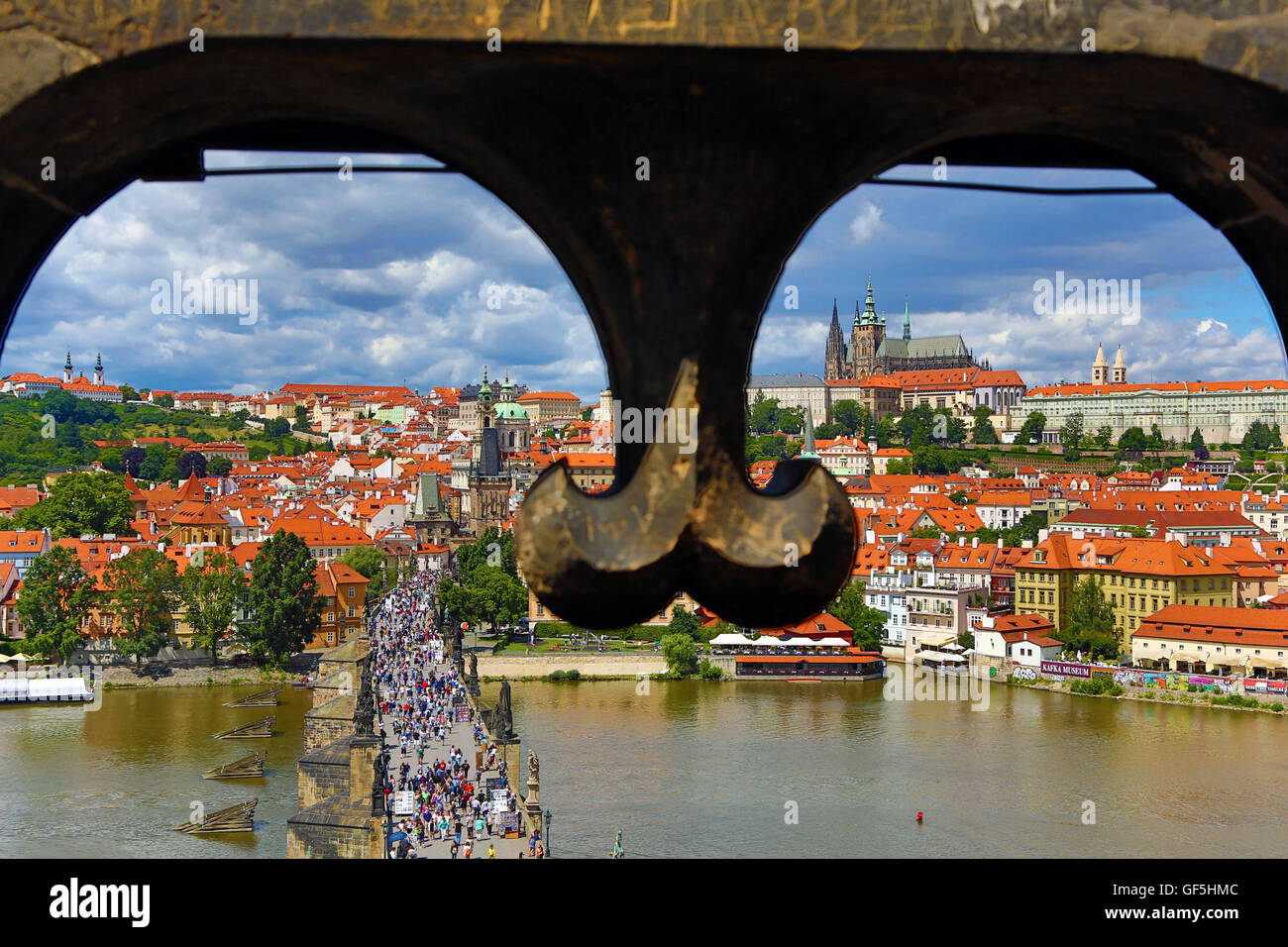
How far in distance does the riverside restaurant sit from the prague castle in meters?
52.9

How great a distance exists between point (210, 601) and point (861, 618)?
52.4ft

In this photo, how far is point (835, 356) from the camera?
82.6 meters

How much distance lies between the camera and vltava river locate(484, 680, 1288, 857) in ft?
46.2

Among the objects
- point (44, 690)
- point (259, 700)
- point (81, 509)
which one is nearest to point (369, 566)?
point (81, 509)

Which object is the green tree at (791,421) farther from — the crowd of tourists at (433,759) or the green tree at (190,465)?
the crowd of tourists at (433,759)

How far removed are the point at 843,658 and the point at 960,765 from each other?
8.96m

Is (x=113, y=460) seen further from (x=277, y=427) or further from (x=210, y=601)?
(x=277, y=427)

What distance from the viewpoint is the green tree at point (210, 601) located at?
91.3ft

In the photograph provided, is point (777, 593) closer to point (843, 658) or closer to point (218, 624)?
point (843, 658)

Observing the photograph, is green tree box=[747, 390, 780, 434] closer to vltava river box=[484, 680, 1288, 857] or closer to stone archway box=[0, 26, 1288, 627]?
vltava river box=[484, 680, 1288, 857]

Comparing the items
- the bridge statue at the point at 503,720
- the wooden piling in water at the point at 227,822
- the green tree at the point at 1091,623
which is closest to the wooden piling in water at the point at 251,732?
the wooden piling in water at the point at 227,822

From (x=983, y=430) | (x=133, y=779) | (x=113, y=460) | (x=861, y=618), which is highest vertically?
(x=983, y=430)
